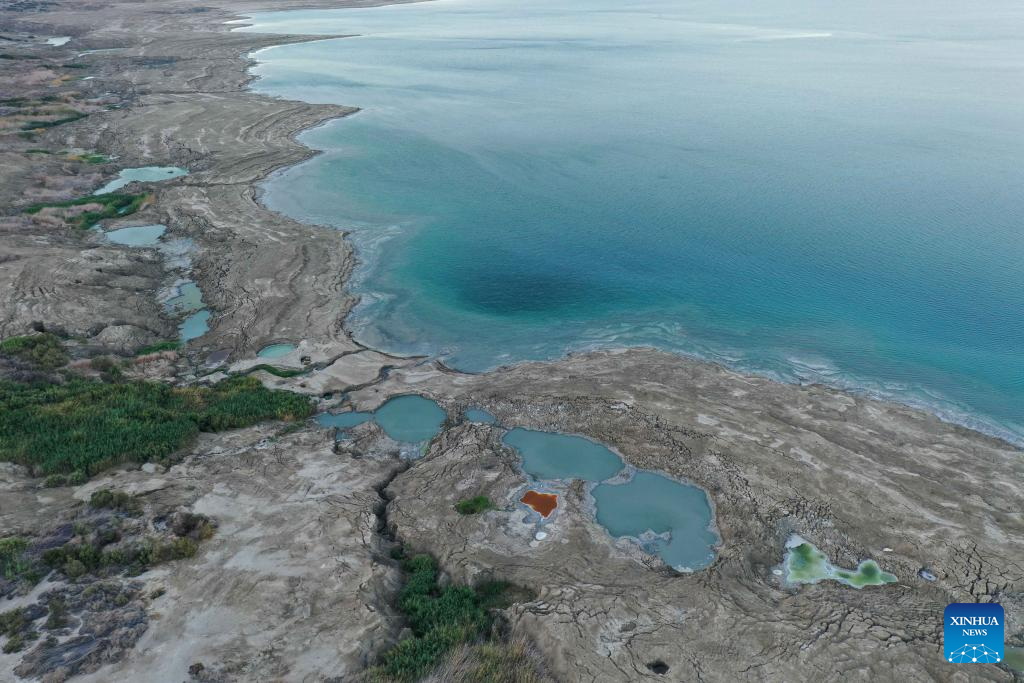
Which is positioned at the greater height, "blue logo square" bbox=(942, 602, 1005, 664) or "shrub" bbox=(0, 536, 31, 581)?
"blue logo square" bbox=(942, 602, 1005, 664)

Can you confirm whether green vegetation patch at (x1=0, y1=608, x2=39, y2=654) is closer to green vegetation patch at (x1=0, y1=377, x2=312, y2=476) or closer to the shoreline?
green vegetation patch at (x1=0, y1=377, x2=312, y2=476)

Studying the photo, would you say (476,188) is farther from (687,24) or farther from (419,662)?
(687,24)

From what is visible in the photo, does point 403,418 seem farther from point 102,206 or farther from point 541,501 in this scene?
point 102,206

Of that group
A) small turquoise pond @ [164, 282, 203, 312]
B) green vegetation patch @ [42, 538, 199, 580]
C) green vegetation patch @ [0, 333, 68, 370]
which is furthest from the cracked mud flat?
green vegetation patch @ [0, 333, 68, 370]

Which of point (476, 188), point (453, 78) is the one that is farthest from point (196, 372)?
point (453, 78)

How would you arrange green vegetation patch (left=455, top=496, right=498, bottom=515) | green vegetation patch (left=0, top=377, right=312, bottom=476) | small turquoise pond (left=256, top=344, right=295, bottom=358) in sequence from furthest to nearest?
small turquoise pond (left=256, top=344, right=295, bottom=358), green vegetation patch (left=0, top=377, right=312, bottom=476), green vegetation patch (left=455, top=496, right=498, bottom=515)

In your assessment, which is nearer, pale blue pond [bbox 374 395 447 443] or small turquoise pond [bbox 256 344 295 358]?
pale blue pond [bbox 374 395 447 443]
